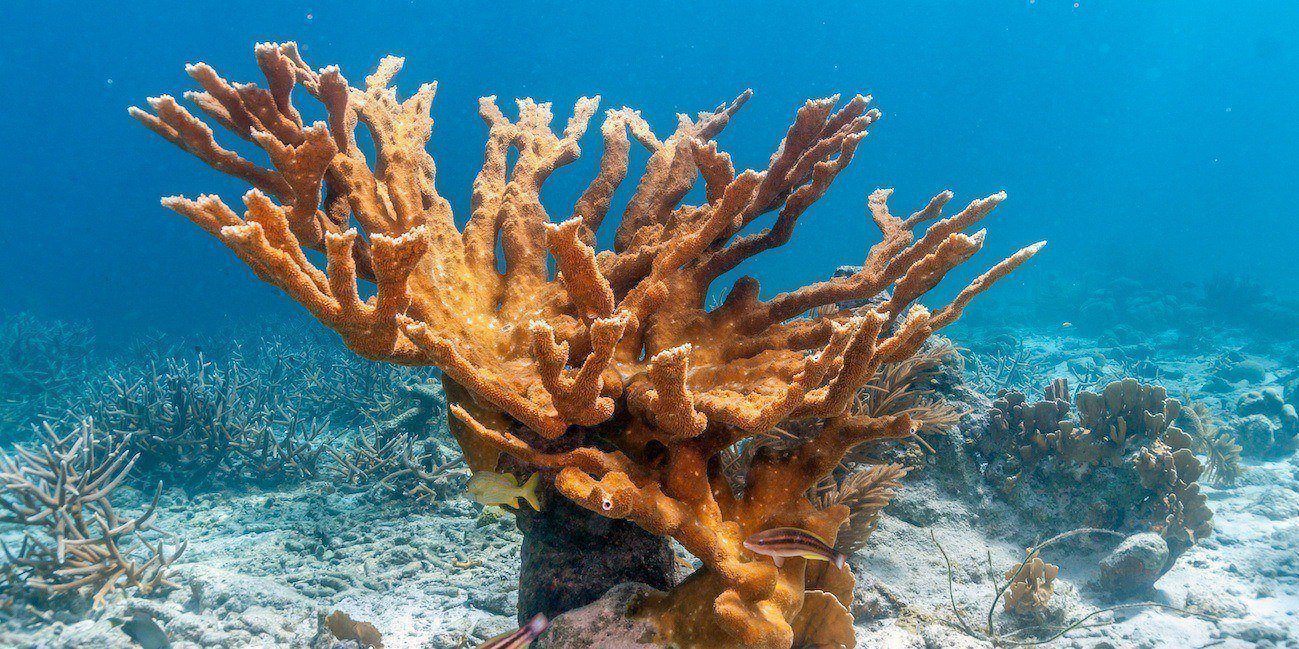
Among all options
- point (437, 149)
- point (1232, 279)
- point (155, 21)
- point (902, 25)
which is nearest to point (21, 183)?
point (155, 21)

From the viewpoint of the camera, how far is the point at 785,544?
2.01 m

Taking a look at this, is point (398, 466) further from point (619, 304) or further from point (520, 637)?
point (619, 304)

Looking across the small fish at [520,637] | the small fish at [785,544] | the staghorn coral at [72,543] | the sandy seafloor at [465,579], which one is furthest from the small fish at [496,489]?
the staghorn coral at [72,543]

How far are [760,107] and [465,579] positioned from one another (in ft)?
230

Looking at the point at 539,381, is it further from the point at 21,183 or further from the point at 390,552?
the point at 21,183

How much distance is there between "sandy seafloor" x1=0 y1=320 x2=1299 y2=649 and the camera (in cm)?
379

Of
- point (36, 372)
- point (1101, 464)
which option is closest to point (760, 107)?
point (36, 372)

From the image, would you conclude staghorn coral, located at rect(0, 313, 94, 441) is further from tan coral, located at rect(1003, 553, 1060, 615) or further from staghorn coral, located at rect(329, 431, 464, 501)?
tan coral, located at rect(1003, 553, 1060, 615)

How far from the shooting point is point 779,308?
8.38 ft

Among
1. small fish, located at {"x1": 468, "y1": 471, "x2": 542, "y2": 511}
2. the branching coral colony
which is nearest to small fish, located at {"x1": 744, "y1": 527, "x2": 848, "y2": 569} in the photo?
the branching coral colony

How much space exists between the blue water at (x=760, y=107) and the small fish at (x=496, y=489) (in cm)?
3568

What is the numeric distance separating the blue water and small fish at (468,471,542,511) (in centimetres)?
3568

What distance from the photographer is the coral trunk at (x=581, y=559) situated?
2.44 m

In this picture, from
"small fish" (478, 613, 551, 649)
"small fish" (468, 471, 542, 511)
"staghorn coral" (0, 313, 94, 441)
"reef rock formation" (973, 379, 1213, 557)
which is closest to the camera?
"small fish" (478, 613, 551, 649)
